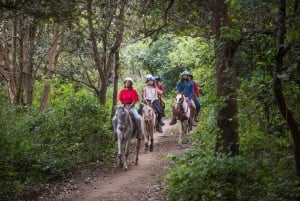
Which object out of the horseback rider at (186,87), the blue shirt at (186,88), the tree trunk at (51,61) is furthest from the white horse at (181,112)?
the tree trunk at (51,61)

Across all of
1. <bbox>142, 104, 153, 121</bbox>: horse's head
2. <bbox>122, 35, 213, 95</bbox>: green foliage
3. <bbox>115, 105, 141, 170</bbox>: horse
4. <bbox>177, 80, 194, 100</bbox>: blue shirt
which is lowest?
<bbox>115, 105, 141, 170</bbox>: horse

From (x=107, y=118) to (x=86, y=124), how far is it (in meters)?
1.97

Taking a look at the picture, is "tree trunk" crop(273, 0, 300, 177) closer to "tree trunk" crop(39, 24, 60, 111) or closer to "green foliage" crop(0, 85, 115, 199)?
"green foliage" crop(0, 85, 115, 199)

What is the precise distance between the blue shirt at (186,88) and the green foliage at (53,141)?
3710 mm

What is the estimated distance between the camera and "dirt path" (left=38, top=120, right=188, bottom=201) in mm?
10039

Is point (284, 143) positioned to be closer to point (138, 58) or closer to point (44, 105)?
point (44, 105)

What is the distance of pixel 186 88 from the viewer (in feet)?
58.0

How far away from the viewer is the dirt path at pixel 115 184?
32.9ft

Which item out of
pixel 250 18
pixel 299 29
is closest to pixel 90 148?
pixel 250 18

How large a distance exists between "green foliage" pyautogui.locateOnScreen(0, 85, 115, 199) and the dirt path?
56 cm

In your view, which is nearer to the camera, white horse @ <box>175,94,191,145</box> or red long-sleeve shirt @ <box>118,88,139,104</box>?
red long-sleeve shirt @ <box>118,88,139,104</box>

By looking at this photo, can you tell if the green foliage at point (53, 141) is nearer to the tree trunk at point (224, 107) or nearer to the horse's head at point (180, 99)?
the horse's head at point (180, 99)

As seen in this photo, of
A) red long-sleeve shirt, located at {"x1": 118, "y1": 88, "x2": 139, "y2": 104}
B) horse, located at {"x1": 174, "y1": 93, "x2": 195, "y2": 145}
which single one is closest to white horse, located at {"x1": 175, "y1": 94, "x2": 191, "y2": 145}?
horse, located at {"x1": 174, "y1": 93, "x2": 195, "y2": 145}

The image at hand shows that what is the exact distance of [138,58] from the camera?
3425 centimetres
